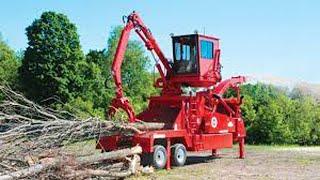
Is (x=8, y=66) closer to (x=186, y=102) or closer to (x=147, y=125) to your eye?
(x=186, y=102)

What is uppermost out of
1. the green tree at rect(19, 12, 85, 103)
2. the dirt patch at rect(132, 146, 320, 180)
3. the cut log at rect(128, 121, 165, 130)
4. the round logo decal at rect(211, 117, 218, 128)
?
the green tree at rect(19, 12, 85, 103)

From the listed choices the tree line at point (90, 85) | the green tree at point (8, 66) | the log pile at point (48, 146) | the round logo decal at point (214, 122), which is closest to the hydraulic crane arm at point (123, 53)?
the round logo decal at point (214, 122)

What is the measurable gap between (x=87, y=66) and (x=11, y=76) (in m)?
5.95

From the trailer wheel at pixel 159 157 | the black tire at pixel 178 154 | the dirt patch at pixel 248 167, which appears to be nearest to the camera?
the dirt patch at pixel 248 167

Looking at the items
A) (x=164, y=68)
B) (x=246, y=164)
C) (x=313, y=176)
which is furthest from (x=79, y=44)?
(x=313, y=176)

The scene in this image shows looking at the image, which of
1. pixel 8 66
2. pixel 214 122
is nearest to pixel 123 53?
pixel 214 122

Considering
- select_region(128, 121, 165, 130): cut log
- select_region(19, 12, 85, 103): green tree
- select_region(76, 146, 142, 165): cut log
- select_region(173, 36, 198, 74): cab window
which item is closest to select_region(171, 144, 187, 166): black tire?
select_region(128, 121, 165, 130): cut log

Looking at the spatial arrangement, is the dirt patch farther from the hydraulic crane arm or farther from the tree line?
the tree line

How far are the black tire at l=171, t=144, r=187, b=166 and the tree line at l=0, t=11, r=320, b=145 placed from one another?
14.5 meters

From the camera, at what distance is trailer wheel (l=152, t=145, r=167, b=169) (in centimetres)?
1745

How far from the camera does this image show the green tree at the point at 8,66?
4496 cm

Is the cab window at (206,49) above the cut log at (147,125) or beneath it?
above

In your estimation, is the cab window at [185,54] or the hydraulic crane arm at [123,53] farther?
the cab window at [185,54]

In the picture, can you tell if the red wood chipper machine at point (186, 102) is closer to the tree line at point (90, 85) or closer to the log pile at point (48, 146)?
the log pile at point (48, 146)
